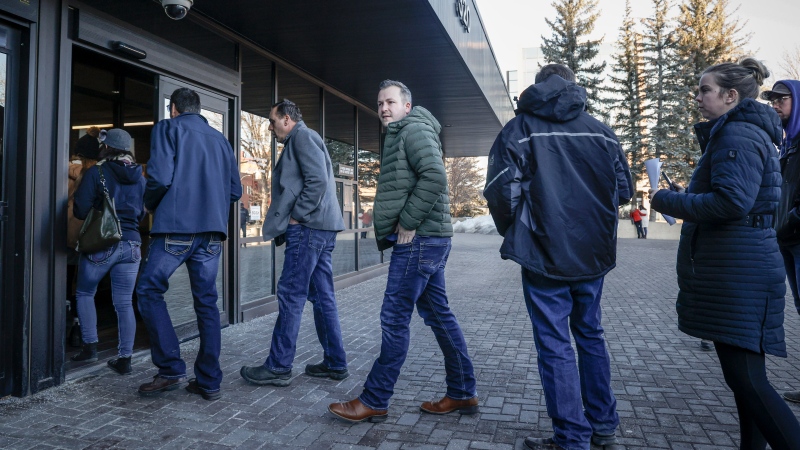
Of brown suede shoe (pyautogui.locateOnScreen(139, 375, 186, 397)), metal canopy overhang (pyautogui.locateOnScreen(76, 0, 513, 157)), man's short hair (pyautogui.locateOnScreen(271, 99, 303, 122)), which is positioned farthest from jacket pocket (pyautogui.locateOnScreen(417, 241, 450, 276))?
metal canopy overhang (pyautogui.locateOnScreen(76, 0, 513, 157))

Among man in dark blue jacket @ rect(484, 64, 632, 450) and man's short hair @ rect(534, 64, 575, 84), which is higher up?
man's short hair @ rect(534, 64, 575, 84)

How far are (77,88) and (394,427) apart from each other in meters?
6.40

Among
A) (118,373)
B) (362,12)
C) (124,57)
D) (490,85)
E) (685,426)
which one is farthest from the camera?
(490,85)

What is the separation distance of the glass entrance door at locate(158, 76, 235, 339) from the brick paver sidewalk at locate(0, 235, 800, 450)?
0.30 meters

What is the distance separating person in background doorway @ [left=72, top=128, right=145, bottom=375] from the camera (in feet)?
14.1

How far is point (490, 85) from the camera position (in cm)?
1031

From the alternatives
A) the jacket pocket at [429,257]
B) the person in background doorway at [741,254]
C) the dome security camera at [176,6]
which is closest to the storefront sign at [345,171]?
the dome security camera at [176,6]

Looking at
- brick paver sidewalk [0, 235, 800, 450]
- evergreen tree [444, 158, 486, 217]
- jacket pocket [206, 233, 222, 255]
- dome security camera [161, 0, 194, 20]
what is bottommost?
brick paver sidewalk [0, 235, 800, 450]

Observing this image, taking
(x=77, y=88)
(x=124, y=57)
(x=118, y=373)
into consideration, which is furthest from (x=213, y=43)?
(x=118, y=373)

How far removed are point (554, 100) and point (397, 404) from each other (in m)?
2.12

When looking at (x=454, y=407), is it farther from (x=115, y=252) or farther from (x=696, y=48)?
(x=696, y=48)

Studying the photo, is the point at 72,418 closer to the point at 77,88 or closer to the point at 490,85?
the point at 77,88

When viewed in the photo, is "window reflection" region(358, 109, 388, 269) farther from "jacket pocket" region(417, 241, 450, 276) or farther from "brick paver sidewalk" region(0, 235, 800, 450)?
"jacket pocket" region(417, 241, 450, 276)

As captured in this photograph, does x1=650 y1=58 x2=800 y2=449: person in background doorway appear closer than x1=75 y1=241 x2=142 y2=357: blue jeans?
Yes
